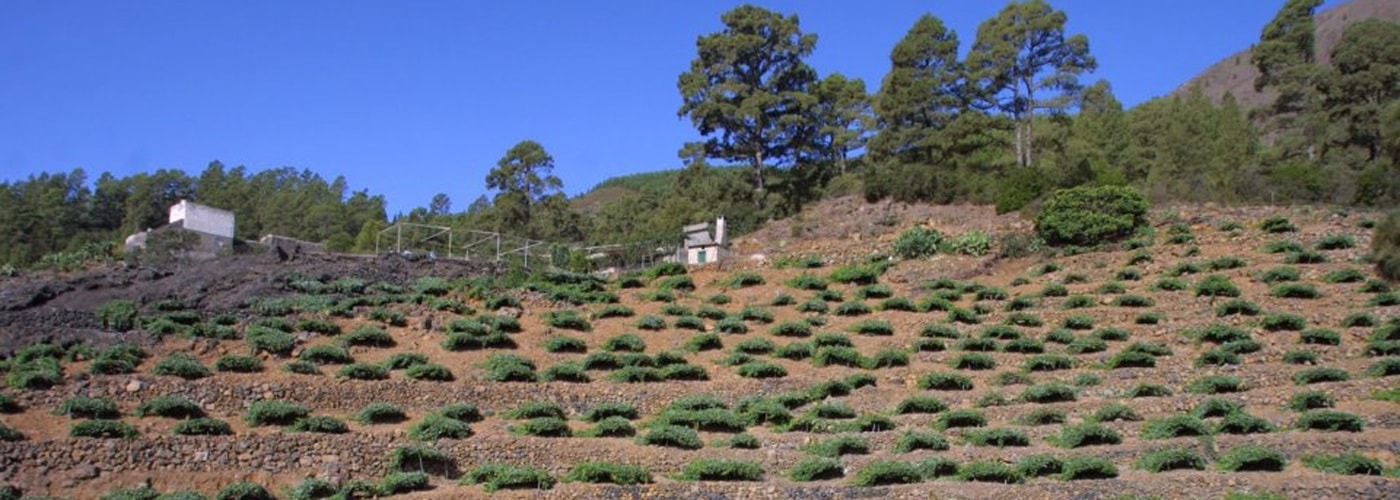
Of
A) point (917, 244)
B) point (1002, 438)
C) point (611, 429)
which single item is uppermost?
point (917, 244)

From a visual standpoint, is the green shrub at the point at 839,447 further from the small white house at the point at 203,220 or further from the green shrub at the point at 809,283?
the small white house at the point at 203,220

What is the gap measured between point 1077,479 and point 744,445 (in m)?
6.51

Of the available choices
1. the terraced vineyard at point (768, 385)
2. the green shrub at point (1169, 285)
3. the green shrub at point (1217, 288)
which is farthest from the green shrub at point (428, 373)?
the green shrub at point (1217, 288)

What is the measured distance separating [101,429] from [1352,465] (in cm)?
2130

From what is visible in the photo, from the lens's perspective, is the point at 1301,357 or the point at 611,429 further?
the point at 1301,357

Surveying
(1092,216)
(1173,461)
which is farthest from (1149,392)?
(1092,216)

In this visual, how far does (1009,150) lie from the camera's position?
56406mm

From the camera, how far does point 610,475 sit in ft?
72.4

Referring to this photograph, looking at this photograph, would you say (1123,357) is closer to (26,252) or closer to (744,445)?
(744,445)

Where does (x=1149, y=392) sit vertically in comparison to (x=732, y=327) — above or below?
below

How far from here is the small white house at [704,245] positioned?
44.5m

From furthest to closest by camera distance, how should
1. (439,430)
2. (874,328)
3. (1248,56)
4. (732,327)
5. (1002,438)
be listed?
(1248,56), (732,327), (874,328), (439,430), (1002,438)

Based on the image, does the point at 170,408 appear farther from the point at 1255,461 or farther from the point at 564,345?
the point at 1255,461

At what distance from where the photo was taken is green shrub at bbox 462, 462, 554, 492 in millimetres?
21734
